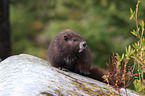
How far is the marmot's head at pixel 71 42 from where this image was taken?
400cm

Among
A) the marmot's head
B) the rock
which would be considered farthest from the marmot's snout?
the rock

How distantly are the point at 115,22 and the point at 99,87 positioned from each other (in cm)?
462

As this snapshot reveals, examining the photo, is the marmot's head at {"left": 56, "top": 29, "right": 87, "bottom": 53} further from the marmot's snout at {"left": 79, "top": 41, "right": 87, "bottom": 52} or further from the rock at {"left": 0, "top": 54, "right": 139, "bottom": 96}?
the rock at {"left": 0, "top": 54, "right": 139, "bottom": 96}

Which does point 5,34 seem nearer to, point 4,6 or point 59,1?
point 4,6

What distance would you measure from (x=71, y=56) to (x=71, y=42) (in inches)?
10.6

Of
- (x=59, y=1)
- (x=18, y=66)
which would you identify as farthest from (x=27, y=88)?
(x=59, y=1)

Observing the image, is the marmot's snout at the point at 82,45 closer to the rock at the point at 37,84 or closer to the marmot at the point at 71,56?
the marmot at the point at 71,56

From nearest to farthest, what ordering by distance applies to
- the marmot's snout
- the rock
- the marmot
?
the rock < the marmot's snout < the marmot

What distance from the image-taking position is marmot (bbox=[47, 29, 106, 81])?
13.4ft

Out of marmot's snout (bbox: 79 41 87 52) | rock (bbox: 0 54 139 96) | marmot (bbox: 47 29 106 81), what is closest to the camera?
rock (bbox: 0 54 139 96)

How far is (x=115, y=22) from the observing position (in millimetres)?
7496

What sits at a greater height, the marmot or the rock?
the marmot

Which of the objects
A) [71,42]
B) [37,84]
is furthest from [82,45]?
[37,84]

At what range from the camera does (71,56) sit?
414cm
